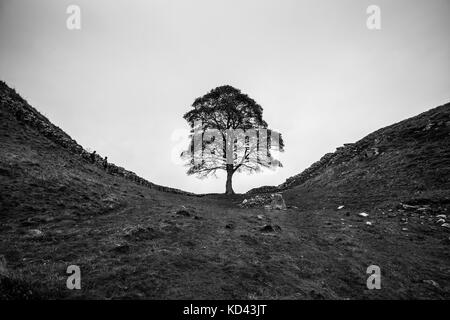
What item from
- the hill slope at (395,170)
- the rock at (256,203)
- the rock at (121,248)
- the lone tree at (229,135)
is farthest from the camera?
the lone tree at (229,135)

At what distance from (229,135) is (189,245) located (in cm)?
2190

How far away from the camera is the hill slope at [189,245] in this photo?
266 inches

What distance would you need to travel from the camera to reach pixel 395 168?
20.2 meters

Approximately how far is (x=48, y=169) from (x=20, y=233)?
26.7 feet

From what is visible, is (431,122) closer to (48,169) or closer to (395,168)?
(395,168)

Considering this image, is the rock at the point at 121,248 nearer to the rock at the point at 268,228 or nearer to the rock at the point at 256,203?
the rock at the point at 268,228

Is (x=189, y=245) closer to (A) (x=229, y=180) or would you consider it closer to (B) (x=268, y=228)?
(B) (x=268, y=228)

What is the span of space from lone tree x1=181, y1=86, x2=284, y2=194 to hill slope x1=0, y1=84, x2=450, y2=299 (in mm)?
13005

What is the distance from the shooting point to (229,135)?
101 ft

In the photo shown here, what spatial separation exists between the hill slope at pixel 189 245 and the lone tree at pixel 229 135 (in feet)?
42.7

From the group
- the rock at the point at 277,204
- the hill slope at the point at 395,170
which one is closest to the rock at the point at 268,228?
the rock at the point at 277,204

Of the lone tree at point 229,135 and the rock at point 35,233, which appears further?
the lone tree at point 229,135
